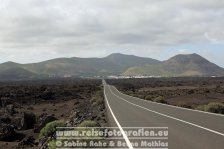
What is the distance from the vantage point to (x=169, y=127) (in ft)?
59.5

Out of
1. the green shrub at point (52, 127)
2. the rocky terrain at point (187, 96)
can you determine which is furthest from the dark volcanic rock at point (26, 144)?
the rocky terrain at point (187, 96)

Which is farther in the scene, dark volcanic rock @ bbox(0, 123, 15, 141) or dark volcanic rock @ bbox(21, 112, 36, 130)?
dark volcanic rock @ bbox(21, 112, 36, 130)

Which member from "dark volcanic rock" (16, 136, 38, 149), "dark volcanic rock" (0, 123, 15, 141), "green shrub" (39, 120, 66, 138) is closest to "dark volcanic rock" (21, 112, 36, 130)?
"dark volcanic rock" (0, 123, 15, 141)

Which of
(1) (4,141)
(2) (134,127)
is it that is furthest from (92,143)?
(1) (4,141)

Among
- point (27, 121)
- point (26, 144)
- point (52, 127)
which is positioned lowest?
point (26, 144)

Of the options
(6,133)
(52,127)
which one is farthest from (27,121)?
(52,127)

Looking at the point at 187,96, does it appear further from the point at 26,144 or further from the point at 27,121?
the point at 26,144

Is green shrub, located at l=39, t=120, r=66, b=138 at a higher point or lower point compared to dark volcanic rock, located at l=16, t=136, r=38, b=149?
higher

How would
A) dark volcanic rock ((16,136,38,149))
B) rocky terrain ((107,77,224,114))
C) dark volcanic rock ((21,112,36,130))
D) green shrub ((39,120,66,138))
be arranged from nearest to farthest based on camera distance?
1. dark volcanic rock ((16,136,38,149))
2. green shrub ((39,120,66,138))
3. dark volcanic rock ((21,112,36,130))
4. rocky terrain ((107,77,224,114))

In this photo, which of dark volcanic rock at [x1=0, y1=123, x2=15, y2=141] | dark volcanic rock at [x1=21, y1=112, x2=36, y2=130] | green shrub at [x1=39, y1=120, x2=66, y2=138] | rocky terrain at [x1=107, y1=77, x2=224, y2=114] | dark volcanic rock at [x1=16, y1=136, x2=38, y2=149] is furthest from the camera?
rocky terrain at [x1=107, y1=77, x2=224, y2=114]

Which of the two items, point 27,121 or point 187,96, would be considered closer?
point 27,121

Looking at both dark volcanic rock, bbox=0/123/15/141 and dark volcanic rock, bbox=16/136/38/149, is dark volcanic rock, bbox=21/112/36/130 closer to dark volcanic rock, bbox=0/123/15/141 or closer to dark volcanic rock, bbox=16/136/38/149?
dark volcanic rock, bbox=0/123/15/141

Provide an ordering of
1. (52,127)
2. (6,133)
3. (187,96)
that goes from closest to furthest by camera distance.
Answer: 1. (52,127)
2. (6,133)
3. (187,96)

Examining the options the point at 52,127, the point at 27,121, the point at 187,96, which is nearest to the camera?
the point at 52,127
